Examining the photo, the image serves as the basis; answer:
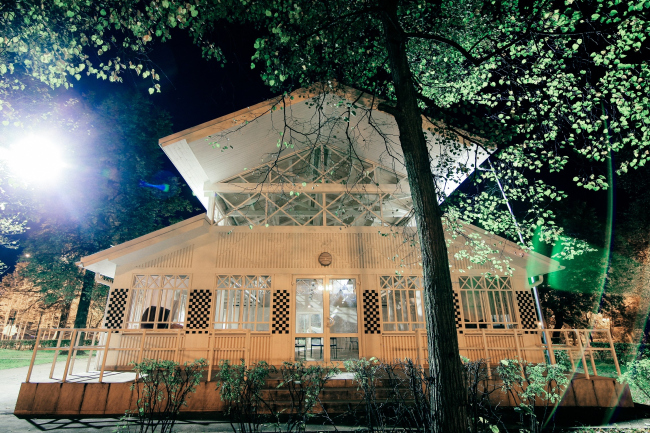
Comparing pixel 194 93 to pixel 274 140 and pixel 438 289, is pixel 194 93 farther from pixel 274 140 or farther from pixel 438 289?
pixel 438 289

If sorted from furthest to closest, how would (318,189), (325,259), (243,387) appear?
1. (318,189)
2. (325,259)
3. (243,387)

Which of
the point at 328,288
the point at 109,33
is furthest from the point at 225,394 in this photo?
the point at 109,33

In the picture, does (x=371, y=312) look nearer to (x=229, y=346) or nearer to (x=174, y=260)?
(x=229, y=346)

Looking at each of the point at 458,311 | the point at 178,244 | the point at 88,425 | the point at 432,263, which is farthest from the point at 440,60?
the point at 88,425

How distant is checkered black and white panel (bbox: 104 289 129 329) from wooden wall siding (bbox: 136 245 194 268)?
82 cm

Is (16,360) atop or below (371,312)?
below

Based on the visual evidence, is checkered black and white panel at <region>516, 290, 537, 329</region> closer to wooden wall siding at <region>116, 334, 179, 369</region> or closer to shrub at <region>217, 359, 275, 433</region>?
shrub at <region>217, 359, 275, 433</region>

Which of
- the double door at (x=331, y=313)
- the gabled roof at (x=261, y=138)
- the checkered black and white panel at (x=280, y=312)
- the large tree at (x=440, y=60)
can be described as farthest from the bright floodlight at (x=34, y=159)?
the double door at (x=331, y=313)

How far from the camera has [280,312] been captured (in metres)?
8.59

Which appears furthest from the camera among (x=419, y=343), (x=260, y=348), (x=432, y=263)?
(x=260, y=348)

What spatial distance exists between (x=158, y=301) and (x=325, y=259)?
14.8 ft

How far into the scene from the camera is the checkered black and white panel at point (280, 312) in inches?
333

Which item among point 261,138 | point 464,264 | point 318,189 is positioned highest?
point 261,138

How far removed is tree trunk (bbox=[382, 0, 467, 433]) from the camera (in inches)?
130
